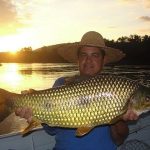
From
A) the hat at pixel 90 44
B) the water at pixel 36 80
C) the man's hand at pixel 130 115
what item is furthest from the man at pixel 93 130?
the water at pixel 36 80

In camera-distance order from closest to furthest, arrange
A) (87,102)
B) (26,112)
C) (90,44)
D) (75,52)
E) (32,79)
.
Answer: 1. (87,102)
2. (26,112)
3. (90,44)
4. (75,52)
5. (32,79)

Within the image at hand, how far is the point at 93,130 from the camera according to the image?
408 cm

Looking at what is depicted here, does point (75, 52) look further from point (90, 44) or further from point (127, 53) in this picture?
point (127, 53)

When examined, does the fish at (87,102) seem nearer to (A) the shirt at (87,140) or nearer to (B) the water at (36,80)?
(A) the shirt at (87,140)

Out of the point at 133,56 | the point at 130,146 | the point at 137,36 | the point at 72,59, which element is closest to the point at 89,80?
the point at 72,59

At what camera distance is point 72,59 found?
5051mm

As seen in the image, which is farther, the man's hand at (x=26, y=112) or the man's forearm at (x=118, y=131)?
the man's forearm at (x=118, y=131)

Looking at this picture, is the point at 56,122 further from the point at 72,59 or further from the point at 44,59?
the point at 44,59

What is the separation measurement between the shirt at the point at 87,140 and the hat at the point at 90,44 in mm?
1019

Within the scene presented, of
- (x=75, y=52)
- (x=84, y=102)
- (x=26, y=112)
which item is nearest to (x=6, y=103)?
(x=26, y=112)

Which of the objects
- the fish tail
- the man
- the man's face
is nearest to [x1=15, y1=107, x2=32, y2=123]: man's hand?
the man

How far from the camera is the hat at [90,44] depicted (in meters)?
4.35

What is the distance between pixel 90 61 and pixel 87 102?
85 cm

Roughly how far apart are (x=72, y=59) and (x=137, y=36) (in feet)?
394
